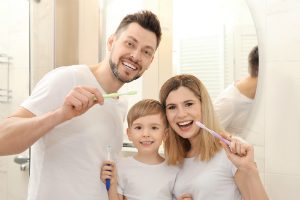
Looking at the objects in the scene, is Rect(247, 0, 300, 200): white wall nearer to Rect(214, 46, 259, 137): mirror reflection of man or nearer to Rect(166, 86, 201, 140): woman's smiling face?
Rect(214, 46, 259, 137): mirror reflection of man

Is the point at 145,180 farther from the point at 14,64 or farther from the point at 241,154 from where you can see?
the point at 14,64

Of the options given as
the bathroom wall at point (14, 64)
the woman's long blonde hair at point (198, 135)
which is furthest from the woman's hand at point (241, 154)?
the bathroom wall at point (14, 64)

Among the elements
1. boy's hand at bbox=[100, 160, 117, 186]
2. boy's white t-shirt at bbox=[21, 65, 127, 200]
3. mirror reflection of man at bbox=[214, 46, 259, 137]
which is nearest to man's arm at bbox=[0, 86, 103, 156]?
boy's white t-shirt at bbox=[21, 65, 127, 200]

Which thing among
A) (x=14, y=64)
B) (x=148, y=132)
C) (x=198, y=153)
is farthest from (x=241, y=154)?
(x=14, y=64)

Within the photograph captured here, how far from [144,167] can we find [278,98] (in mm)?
500

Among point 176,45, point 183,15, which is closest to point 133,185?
point 176,45

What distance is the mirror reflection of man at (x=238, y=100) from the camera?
128cm

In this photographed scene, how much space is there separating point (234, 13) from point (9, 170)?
47.6 inches

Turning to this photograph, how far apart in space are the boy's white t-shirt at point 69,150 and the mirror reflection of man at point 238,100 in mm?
453

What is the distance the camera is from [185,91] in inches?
47.4

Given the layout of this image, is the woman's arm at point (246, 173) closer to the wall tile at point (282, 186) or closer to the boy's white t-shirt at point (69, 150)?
the wall tile at point (282, 186)

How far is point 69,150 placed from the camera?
1129mm

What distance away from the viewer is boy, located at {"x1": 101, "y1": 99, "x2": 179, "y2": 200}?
3.80 feet

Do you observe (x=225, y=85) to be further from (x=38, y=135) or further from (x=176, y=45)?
(x=38, y=135)
